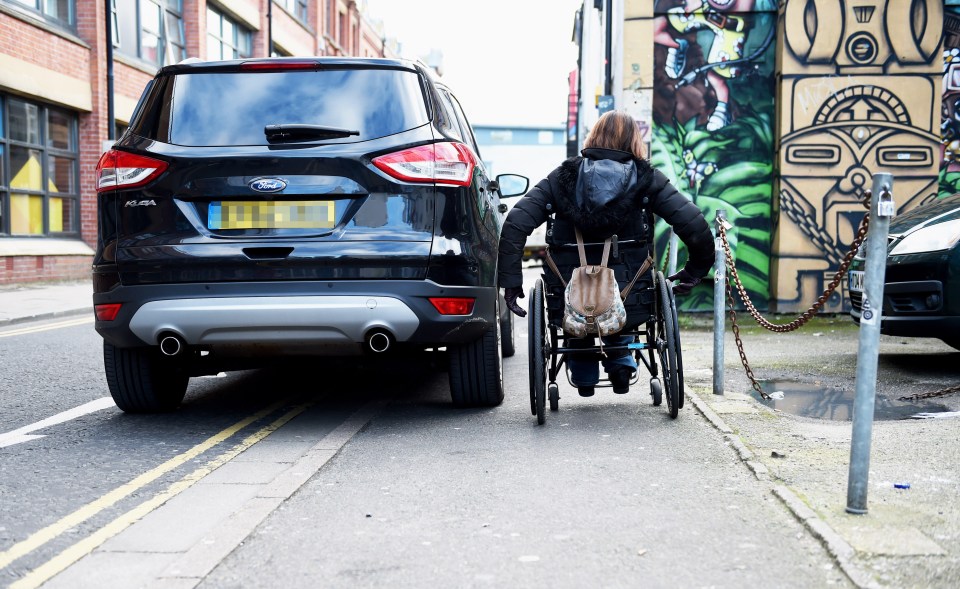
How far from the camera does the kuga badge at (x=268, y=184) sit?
493 centimetres

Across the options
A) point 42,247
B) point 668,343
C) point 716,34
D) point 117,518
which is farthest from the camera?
point 42,247

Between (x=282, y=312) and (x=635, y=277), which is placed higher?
(x=635, y=277)

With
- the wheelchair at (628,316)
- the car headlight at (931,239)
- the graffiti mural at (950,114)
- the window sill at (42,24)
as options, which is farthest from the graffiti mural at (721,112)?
the window sill at (42,24)

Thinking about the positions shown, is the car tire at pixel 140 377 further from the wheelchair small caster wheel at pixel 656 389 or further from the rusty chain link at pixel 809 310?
the rusty chain link at pixel 809 310

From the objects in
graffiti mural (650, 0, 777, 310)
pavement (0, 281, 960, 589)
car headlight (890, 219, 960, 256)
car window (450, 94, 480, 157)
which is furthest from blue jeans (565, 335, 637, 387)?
graffiti mural (650, 0, 777, 310)

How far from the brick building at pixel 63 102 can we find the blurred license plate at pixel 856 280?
15082mm

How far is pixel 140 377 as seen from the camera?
550cm

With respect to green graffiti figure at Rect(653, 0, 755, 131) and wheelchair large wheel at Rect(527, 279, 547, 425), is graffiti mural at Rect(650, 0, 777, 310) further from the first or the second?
wheelchair large wheel at Rect(527, 279, 547, 425)

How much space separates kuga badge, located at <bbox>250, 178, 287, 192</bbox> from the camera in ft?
16.2

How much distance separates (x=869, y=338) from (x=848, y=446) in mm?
1431

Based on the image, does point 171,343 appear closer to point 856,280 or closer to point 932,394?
point 932,394

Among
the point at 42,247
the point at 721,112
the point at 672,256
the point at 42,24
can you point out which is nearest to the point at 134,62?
the point at 42,24

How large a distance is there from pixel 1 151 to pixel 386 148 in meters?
15.9

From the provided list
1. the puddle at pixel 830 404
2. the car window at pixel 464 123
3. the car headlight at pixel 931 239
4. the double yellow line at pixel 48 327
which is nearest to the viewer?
the puddle at pixel 830 404
